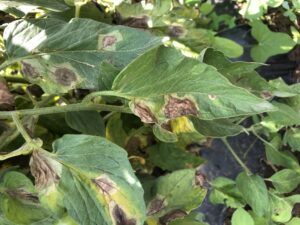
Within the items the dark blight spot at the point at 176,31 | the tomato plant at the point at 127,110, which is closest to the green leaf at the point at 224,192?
the tomato plant at the point at 127,110

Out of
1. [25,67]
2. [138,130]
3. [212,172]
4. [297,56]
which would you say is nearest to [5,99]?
[25,67]

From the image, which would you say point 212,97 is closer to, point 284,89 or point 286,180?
point 284,89

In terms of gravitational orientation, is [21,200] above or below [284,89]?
below

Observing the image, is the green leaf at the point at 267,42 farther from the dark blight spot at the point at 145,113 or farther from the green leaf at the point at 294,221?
the dark blight spot at the point at 145,113

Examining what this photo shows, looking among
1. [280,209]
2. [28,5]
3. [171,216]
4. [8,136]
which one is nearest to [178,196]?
[171,216]

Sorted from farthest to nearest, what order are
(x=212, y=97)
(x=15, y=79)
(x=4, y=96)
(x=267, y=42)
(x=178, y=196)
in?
(x=267, y=42) < (x=15, y=79) < (x=178, y=196) < (x=4, y=96) < (x=212, y=97)

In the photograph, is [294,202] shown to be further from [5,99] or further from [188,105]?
[5,99]

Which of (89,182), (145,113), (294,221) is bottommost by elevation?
(294,221)
